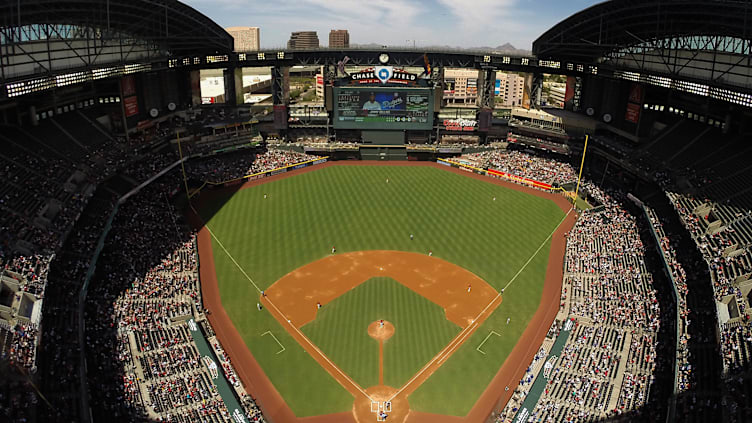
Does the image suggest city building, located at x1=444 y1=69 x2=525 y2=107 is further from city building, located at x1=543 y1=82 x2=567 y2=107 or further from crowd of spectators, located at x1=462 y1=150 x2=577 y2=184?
crowd of spectators, located at x1=462 y1=150 x2=577 y2=184

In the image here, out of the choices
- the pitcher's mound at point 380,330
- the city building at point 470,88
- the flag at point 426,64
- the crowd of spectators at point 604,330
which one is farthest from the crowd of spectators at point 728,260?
the city building at point 470,88

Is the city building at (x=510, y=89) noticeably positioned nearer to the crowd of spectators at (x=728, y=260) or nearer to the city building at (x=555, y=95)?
the city building at (x=555, y=95)

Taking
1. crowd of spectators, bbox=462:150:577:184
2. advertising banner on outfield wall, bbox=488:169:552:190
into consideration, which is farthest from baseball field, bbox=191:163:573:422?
crowd of spectators, bbox=462:150:577:184

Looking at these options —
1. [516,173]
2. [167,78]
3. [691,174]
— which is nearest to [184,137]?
[167,78]

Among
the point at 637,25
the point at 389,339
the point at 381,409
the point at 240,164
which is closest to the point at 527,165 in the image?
the point at 637,25

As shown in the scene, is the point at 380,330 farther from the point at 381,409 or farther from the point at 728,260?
the point at 728,260

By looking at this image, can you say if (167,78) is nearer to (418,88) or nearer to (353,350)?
(418,88)

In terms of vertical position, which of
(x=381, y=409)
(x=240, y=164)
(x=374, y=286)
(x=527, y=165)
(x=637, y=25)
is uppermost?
(x=637, y=25)
